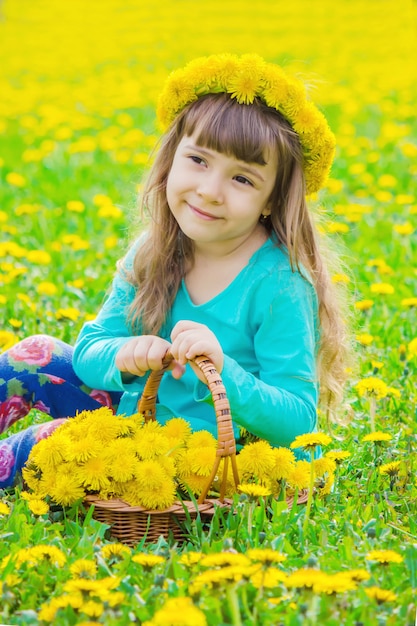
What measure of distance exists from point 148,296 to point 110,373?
247mm

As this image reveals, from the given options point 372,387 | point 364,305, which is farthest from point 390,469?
point 364,305

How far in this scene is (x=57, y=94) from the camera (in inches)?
296

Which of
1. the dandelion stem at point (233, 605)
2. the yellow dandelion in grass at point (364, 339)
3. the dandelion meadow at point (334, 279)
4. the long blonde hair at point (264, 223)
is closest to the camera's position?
the dandelion stem at point (233, 605)

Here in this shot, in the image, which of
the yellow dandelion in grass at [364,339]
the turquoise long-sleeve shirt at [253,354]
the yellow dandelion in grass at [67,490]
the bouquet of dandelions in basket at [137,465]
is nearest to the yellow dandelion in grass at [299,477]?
the bouquet of dandelions in basket at [137,465]

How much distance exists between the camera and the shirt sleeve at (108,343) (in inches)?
99.0

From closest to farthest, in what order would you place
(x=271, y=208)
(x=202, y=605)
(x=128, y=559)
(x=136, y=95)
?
1. (x=202, y=605)
2. (x=128, y=559)
3. (x=271, y=208)
4. (x=136, y=95)

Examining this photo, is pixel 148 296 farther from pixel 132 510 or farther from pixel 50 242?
pixel 50 242

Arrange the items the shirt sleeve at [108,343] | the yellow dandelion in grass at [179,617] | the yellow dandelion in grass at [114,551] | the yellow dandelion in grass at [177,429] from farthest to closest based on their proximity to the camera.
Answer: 1. the shirt sleeve at [108,343]
2. the yellow dandelion in grass at [177,429]
3. the yellow dandelion in grass at [114,551]
4. the yellow dandelion in grass at [179,617]

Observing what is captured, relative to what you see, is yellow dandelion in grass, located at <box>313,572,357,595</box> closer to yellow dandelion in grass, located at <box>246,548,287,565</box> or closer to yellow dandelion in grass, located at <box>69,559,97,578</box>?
yellow dandelion in grass, located at <box>246,548,287,565</box>

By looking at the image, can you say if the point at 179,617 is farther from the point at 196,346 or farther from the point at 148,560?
the point at 196,346

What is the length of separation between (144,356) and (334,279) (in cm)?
103

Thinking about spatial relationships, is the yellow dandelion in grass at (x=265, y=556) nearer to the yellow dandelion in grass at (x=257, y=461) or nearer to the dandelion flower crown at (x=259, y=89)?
the yellow dandelion in grass at (x=257, y=461)

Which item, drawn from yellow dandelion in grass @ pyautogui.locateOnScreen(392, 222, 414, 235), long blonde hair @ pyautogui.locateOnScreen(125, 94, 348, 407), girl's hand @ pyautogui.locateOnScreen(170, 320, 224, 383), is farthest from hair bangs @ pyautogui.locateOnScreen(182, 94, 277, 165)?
yellow dandelion in grass @ pyautogui.locateOnScreen(392, 222, 414, 235)

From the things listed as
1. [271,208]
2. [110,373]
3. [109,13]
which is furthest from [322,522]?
[109,13]
